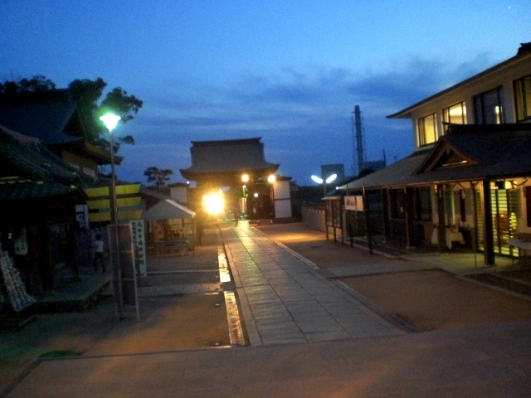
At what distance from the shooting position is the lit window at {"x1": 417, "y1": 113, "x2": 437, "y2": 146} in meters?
23.7

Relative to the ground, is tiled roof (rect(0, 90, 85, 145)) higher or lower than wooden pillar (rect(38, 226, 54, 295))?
higher

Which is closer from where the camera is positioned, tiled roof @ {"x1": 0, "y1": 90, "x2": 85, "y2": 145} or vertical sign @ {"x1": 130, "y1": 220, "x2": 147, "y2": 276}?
vertical sign @ {"x1": 130, "y1": 220, "x2": 147, "y2": 276}

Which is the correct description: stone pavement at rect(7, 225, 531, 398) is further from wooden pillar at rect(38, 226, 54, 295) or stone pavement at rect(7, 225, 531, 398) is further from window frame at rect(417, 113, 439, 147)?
window frame at rect(417, 113, 439, 147)

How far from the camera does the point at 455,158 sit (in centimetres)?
1634

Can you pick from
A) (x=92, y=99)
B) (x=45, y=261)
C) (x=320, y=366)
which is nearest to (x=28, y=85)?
(x=92, y=99)

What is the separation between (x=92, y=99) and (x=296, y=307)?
24.3m

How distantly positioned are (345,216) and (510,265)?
13.1 m

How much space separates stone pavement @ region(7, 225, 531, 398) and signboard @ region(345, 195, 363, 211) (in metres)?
12.1

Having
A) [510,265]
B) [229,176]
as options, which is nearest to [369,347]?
[510,265]

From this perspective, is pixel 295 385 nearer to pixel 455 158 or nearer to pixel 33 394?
pixel 33 394

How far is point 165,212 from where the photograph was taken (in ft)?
79.2

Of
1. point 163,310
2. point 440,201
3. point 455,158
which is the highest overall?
point 455,158

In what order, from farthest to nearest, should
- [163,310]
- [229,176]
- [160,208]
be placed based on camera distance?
[229,176]
[160,208]
[163,310]

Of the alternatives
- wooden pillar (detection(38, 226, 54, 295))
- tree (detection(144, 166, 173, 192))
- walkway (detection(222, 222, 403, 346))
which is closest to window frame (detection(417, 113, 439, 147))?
walkway (detection(222, 222, 403, 346))
